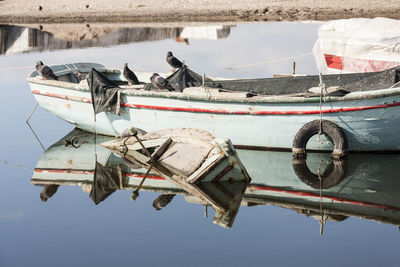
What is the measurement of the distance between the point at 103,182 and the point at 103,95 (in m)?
3.29

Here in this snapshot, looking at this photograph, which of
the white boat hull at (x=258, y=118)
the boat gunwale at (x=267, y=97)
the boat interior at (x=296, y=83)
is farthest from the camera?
the boat interior at (x=296, y=83)

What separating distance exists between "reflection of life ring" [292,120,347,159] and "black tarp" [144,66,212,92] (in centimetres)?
337

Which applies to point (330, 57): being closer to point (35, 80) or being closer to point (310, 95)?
point (310, 95)

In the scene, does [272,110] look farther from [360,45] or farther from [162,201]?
[360,45]

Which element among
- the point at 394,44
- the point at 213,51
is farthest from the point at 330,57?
the point at 213,51

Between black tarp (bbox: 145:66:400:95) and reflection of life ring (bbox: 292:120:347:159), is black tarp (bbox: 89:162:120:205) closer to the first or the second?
black tarp (bbox: 145:66:400:95)

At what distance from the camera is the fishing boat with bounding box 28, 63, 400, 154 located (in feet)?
50.4

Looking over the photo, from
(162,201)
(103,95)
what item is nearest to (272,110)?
(162,201)

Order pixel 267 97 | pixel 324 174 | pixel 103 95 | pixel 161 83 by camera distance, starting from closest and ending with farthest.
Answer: pixel 324 174 → pixel 267 97 → pixel 161 83 → pixel 103 95

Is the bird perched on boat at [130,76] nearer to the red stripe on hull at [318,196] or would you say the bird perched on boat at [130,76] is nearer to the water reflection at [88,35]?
the red stripe on hull at [318,196]

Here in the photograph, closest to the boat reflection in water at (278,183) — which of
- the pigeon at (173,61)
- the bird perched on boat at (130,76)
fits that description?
the bird perched on boat at (130,76)

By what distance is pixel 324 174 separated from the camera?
14977 millimetres

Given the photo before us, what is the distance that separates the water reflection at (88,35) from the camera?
117ft

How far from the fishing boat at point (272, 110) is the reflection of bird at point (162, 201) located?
3126 millimetres
